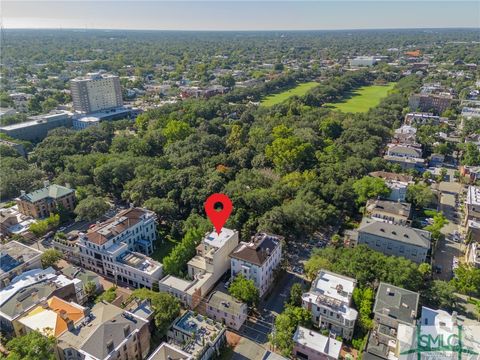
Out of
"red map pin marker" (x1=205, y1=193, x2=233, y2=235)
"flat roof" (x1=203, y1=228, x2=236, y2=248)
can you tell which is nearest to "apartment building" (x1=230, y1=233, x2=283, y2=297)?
"flat roof" (x1=203, y1=228, x2=236, y2=248)

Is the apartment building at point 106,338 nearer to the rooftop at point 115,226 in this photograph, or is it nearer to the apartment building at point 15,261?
the rooftop at point 115,226

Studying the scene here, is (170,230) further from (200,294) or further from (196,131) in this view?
(196,131)

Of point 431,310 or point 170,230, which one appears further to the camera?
point 170,230

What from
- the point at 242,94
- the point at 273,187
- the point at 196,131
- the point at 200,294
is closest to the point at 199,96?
the point at 242,94

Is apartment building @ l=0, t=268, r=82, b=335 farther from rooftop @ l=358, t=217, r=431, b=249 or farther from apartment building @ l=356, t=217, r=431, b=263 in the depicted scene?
rooftop @ l=358, t=217, r=431, b=249

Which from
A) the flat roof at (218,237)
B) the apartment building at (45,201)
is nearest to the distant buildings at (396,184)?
the flat roof at (218,237)
